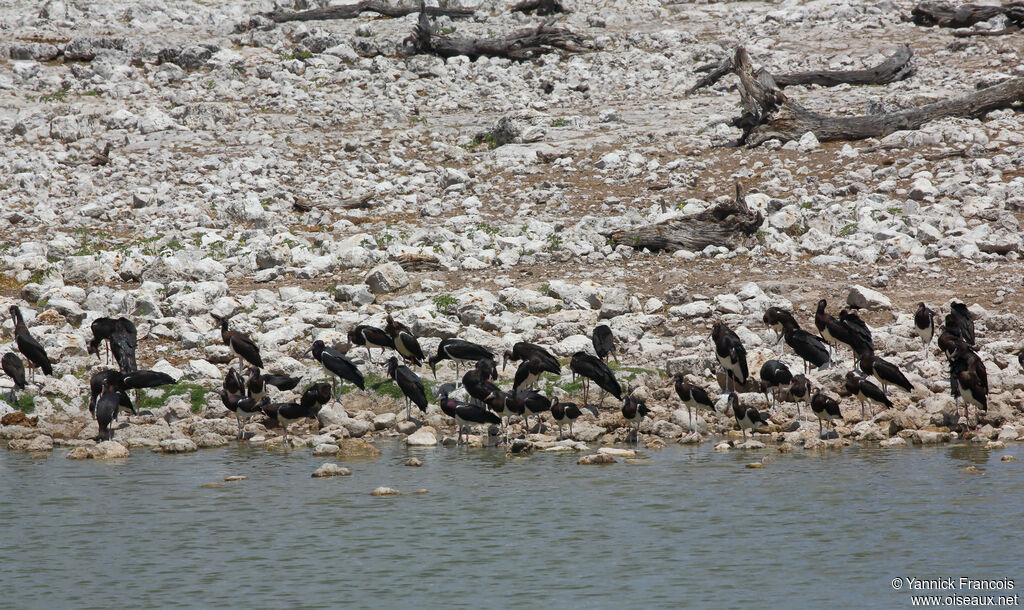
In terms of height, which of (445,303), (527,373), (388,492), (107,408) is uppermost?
(445,303)

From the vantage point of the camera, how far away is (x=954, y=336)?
43.9 ft

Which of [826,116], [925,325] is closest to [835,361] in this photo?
[925,325]

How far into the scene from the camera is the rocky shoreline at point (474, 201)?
14016 millimetres

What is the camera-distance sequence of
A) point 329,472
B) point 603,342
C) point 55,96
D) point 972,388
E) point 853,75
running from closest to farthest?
point 329,472 → point 972,388 → point 603,342 → point 853,75 → point 55,96

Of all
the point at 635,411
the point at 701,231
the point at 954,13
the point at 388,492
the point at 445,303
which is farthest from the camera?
the point at 954,13

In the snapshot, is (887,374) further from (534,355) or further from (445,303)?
(445,303)

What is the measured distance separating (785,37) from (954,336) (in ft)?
63.4

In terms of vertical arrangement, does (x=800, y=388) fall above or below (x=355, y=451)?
above

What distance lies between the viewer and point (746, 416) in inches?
483

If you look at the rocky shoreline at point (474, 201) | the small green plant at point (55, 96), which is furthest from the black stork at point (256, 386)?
the small green plant at point (55, 96)

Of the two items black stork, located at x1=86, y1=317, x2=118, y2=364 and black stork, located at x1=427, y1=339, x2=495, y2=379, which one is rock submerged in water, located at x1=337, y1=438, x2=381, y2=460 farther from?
black stork, located at x1=86, y1=317, x2=118, y2=364

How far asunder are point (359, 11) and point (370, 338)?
868 inches

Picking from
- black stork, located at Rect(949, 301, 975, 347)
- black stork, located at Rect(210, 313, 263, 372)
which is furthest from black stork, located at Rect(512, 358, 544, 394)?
black stork, located at Rect(949, 301, 975, 347)

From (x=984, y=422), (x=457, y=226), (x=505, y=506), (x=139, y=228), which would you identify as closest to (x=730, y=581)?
(x=505, y=506)
